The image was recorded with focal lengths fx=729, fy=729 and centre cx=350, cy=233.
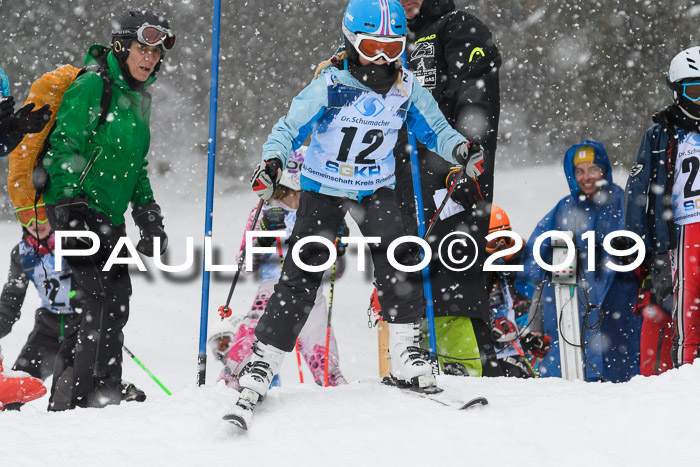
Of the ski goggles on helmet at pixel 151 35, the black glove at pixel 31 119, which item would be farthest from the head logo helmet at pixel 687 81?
the black glove at pixel 31 119

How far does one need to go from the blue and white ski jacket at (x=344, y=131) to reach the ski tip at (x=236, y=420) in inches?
40.7

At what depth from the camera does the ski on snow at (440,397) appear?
282 cm

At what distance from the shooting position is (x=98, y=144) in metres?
3.96

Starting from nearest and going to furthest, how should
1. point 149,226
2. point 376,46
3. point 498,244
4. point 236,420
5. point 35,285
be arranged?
1. point 236,420
2. point 376,46
3. point 149,226
4. point 35,285
5. point 498,244

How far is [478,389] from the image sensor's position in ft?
10.6

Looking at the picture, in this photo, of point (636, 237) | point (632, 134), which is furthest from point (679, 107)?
Result: point (632, 134)

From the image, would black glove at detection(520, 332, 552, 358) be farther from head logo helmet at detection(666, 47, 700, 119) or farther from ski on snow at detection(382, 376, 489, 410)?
ski on snow at detection(382, 376, 489, 410)

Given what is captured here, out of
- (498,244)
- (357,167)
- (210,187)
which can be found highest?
(357,167)

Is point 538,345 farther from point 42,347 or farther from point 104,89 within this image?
point 42,347

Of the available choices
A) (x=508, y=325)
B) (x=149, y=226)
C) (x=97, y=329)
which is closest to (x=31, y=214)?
(x=149, y=226)

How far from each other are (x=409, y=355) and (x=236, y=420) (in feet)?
2.81

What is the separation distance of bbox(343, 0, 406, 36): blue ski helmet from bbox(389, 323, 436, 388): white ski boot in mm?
1250

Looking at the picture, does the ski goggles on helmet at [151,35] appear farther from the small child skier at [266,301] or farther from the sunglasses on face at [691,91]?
the sunglasses on face at [691,91]

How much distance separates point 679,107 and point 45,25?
15.1m
